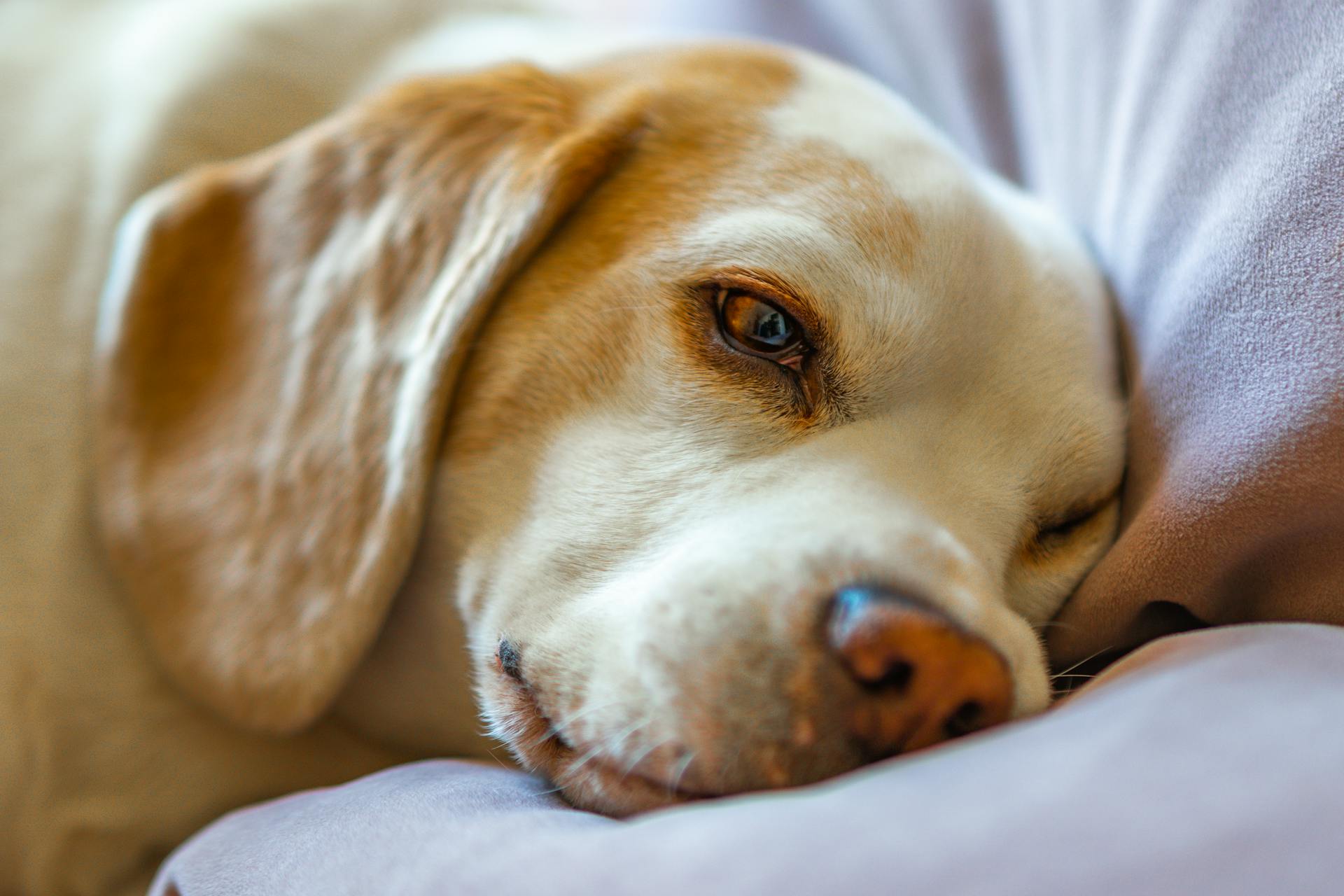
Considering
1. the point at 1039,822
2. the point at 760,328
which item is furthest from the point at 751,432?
the point at 1039,822

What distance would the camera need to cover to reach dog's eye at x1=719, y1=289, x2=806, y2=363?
1.08 m

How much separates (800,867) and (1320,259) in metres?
0.66

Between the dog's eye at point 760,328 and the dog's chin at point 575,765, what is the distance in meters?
0.40

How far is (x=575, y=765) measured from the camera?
95cm

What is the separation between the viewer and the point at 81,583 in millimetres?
1237

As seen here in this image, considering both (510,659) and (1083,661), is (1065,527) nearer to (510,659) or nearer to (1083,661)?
(1083,661)

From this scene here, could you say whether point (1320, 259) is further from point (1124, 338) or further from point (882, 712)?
point (882, 712)

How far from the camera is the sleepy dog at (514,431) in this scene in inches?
38.5

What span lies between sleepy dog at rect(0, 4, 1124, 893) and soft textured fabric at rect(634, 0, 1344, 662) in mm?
92

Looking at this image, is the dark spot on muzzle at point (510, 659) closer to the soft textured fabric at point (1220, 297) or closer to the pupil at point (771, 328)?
the pupil at point (771, 328)

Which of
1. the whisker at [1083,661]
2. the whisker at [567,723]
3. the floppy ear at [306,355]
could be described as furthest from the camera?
the floppy ear at [306,355]

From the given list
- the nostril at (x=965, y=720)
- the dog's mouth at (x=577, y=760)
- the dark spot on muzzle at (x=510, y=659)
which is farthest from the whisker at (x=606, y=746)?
the nostril at (x=965, y=720)

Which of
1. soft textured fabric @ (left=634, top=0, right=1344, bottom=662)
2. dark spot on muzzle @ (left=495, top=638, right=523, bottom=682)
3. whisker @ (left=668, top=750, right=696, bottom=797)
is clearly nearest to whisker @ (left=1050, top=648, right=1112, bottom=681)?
soft textured fabric @ (left=634, top=0, right=1344, bottom=662)

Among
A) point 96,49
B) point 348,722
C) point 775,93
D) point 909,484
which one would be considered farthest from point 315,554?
point 96,49
